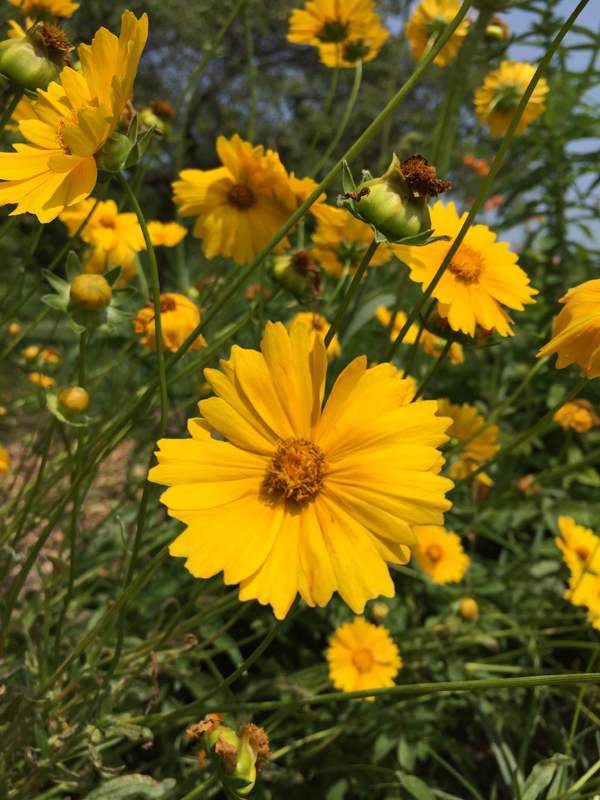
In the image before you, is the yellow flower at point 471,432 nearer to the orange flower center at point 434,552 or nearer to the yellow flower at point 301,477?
the orange flower center at point 434,552

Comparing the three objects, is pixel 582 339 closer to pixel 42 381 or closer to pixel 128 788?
pixel 128 788

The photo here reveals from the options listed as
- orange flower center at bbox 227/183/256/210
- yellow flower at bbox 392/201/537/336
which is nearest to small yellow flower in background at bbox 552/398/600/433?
yellow flower at bbox 392/201/537/336

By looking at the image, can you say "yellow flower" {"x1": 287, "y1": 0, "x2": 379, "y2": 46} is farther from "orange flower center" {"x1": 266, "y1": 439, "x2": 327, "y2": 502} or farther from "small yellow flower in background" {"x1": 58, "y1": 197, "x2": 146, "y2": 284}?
"orange flower center" {"x1": 266, "y1": 439, "x2": 327, "y2": 502}

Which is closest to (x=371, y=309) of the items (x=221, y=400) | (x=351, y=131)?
(x=221, y=400)

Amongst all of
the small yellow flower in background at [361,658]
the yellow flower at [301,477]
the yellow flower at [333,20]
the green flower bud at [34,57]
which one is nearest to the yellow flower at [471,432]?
the small yellow flower in background at [361,658]

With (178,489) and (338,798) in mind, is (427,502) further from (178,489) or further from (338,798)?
(338,798)

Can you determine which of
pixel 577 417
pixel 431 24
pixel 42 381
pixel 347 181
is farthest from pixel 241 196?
pixel 577 417
